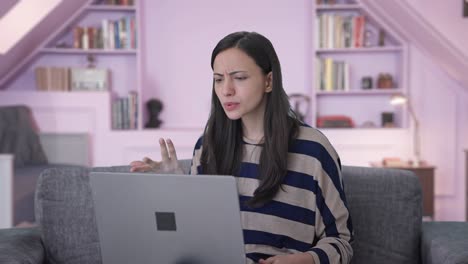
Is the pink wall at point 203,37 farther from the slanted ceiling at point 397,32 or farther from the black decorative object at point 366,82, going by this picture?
the slanted ceiling at point 397,32

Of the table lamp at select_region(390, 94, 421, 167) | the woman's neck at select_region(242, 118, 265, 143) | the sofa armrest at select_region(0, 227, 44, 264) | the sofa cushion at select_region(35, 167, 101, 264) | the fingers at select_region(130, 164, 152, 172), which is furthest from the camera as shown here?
the table lamp at select_region(390, 94, 421, 167)

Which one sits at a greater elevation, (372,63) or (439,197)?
(372,63)

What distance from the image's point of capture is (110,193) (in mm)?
1287

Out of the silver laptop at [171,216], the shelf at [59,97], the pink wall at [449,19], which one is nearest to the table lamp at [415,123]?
the pink wall at [449,19]

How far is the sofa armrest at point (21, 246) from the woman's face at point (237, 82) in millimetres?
667

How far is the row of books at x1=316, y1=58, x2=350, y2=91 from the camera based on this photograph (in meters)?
5.08

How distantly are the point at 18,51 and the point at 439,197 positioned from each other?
140 inches

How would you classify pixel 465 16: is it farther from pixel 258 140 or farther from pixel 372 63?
pixel 258 140

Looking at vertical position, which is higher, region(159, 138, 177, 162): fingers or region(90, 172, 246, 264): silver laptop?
region(159, 138, 177, 162): fingers

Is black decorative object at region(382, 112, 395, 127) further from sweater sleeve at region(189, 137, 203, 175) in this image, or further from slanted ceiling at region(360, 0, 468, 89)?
sweater sleeve at region(189, 137, 203, 175)

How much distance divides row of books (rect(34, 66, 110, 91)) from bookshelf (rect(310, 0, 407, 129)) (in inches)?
71.7

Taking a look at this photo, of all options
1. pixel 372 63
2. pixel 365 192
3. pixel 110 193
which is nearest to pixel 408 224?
pixel 365 192

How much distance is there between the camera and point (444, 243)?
1672mm

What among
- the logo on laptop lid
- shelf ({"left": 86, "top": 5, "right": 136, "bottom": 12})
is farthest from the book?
the logo on laptop lid
